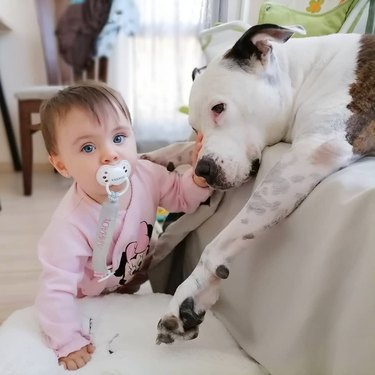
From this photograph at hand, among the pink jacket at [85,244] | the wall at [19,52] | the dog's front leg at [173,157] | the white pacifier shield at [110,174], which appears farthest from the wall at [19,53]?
the white pacifier shield at [110,174]

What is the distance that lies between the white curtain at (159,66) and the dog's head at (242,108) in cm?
166

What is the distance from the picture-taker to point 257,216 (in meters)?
0.66

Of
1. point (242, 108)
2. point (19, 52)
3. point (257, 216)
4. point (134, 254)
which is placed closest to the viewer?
point (257, 216)

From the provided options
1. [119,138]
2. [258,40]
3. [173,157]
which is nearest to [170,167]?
[173,157]

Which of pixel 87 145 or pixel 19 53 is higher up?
pixel 87 145

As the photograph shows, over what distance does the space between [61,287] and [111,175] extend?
22 centimetres

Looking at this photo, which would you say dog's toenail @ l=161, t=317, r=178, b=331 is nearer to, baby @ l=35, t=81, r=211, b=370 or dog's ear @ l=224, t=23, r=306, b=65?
baby @ l=35, t=81, r=211, b=370

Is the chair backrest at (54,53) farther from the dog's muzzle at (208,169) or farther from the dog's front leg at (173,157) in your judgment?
the dog's muzzle at (208,169)

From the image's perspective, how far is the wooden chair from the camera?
224cm

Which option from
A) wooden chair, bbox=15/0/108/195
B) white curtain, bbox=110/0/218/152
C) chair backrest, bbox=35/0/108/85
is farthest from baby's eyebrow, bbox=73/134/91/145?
chair backrest, bbox=35/0/108/85

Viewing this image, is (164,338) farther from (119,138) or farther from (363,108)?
(363,108)

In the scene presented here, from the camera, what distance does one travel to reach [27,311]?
0.87 m

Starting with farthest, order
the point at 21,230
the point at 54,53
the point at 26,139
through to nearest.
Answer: the point at 54,53 < the point at 26,139 < the point at 21,230

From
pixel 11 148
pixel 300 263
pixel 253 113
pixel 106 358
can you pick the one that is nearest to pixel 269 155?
pixel 253 113
